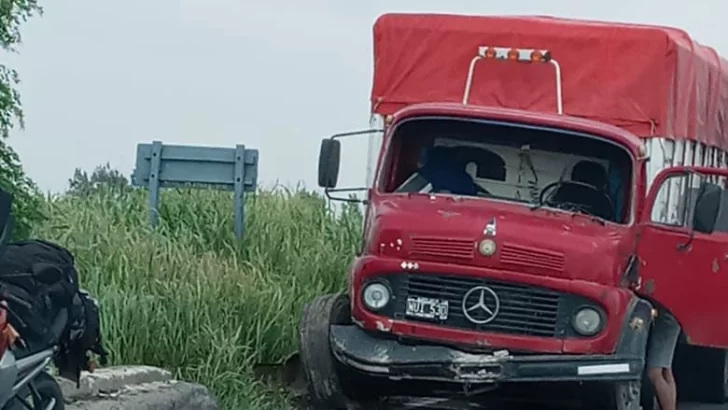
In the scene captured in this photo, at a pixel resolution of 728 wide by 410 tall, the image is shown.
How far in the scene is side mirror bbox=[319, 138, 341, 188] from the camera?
41.5 ft

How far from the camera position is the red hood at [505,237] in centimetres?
1094

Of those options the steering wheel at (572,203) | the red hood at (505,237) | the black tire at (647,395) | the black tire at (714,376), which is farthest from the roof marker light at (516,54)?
the black tire at (714,376)

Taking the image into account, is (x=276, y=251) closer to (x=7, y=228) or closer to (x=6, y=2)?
(x=6, y=2)

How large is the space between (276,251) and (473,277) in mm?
4913

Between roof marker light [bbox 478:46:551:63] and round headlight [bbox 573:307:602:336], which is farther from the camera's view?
roof marker light [bbox 478:46:551:63]

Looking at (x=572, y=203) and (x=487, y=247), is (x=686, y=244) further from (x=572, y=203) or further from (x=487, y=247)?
(x=487, y=247)

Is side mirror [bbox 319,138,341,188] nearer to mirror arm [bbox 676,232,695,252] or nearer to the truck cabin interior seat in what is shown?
the truck cabin interior seat

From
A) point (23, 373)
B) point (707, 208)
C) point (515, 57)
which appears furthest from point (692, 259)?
point (23, 373)

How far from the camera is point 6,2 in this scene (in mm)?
9719

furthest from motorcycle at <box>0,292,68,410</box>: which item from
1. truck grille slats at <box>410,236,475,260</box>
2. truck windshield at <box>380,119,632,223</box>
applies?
truck windshield at <box>380,119,632,223</box>

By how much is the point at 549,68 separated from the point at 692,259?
Answer: 7.59 feet

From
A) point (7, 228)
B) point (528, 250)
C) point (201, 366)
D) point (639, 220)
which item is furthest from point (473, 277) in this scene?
point (7, 228)

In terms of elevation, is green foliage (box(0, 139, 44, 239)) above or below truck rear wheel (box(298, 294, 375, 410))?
above

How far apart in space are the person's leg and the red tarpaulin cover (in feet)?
6.55
